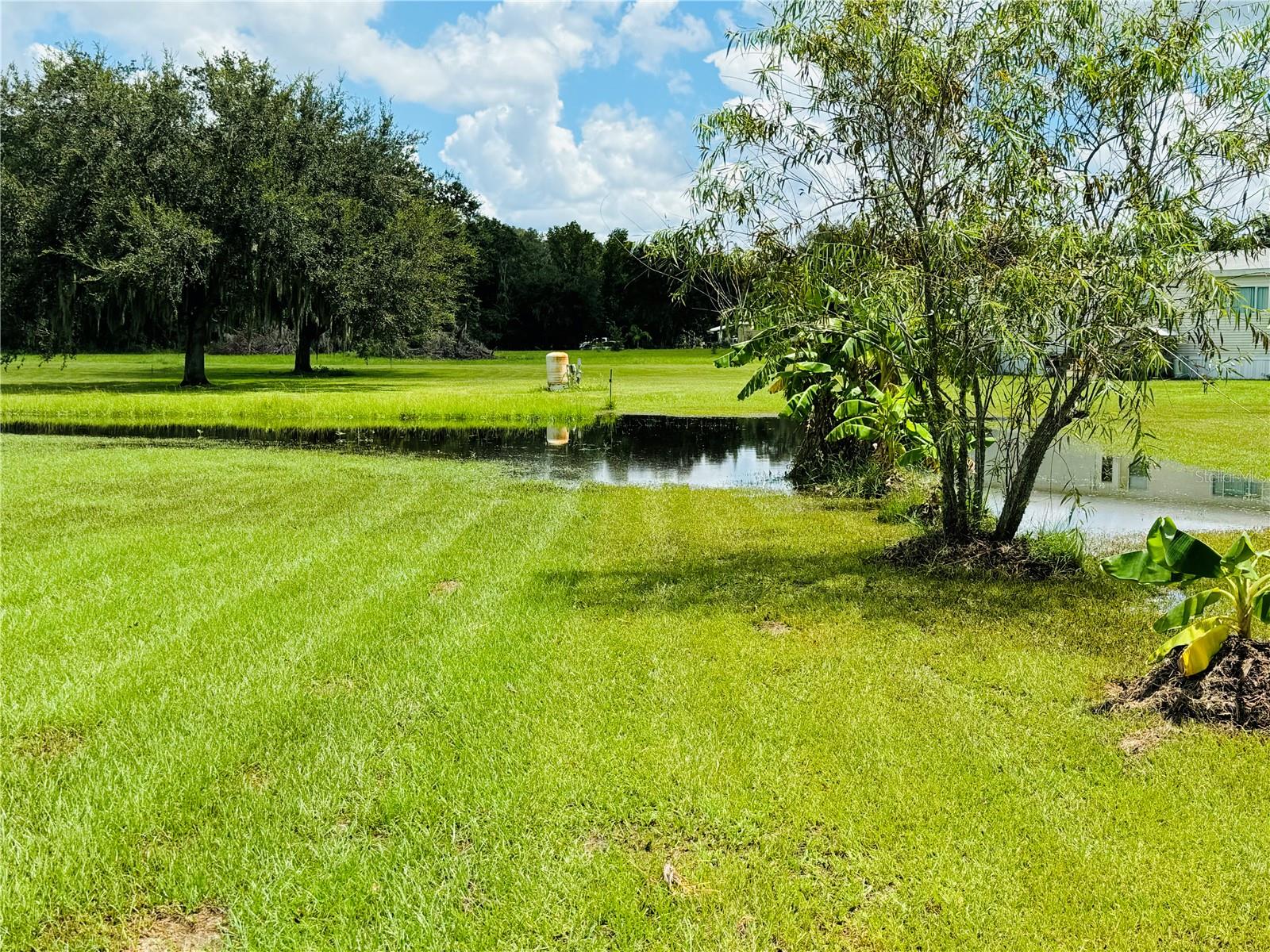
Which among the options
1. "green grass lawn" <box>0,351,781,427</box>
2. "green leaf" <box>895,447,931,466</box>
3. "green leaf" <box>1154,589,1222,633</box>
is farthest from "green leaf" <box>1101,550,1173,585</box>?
"green grass lawn" <box>0,351,781,427</box>

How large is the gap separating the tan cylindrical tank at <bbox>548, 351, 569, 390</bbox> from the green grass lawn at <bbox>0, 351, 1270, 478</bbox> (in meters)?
0.60

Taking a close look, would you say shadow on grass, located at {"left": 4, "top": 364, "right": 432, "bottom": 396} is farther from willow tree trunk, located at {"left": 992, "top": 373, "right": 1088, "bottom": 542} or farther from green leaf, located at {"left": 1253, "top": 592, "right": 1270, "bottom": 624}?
green leaf, located at {"left": 1253, "top": 592, "right": 1270, "bottom": 624}

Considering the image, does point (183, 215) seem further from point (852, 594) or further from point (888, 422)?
point (852, 594)

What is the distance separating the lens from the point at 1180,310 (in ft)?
19.2

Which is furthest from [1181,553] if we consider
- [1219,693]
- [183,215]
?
[183,215]

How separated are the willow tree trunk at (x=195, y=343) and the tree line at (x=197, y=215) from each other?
0.23 feet

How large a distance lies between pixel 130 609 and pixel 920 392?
5794mm

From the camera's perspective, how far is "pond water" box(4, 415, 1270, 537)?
995cm

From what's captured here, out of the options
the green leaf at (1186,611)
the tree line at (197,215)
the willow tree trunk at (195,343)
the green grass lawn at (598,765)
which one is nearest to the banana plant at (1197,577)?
the green leaf at (1186,611)

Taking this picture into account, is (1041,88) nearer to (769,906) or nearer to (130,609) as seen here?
(769,906)

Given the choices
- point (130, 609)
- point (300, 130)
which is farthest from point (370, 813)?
point (300, 130)

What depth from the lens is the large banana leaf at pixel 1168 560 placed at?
15.2 ft

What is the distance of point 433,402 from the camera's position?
22375mm

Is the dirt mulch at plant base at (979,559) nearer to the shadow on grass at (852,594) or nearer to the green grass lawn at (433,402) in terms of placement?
the shadow on grass at (852,594)
